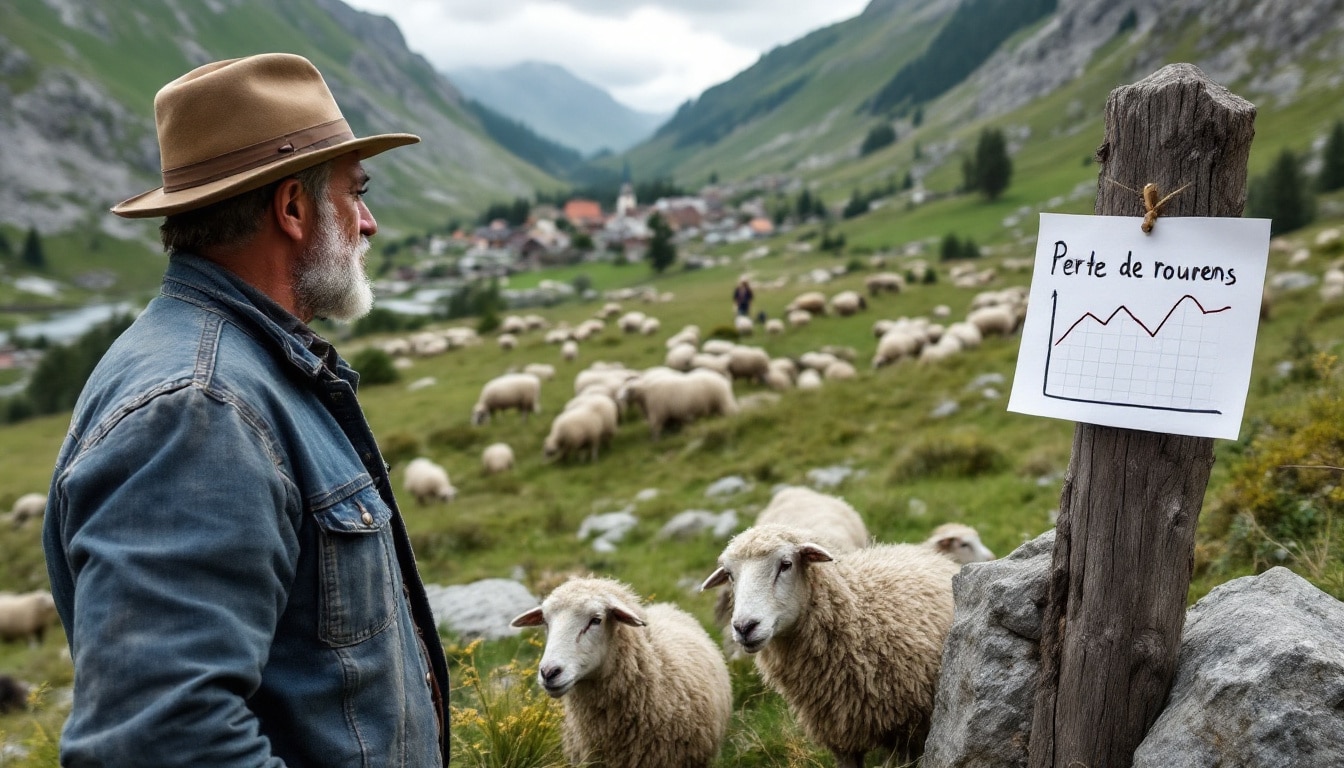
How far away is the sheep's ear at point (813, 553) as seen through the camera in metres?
4.43

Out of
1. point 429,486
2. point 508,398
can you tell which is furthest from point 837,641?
point 508,398

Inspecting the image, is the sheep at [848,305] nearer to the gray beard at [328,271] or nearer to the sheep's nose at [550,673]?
the sheep's nose at [550,673]

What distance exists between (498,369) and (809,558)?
27204mm

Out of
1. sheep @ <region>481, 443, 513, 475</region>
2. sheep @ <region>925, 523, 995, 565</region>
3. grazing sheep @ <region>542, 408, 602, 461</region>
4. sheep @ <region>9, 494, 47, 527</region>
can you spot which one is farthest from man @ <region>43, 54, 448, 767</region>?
sheep @ <region>9, 494, 47, 527</region>

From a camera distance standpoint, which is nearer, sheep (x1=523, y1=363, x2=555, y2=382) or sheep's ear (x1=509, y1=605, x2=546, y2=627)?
sheep's ear (x1=509, y1=605, x2=546, y2=627)

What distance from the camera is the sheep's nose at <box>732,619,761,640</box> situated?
4125 millimetres

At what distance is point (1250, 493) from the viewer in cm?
544

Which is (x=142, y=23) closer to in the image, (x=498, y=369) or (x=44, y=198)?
(x=44, y=198)

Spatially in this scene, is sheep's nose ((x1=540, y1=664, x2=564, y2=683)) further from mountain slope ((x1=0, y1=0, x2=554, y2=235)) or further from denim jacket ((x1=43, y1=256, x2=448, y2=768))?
mountain slope ((x1=0, y1=0, x2=554, y2=235))

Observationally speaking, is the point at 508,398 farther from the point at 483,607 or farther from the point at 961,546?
the point at 961,546

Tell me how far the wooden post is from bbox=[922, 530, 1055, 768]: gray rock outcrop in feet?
0.81

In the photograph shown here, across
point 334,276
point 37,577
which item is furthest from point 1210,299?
point 37,577

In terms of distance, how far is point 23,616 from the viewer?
14.5m

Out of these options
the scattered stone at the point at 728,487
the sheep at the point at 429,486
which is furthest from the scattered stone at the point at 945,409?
the sheep at the point at 429,486
